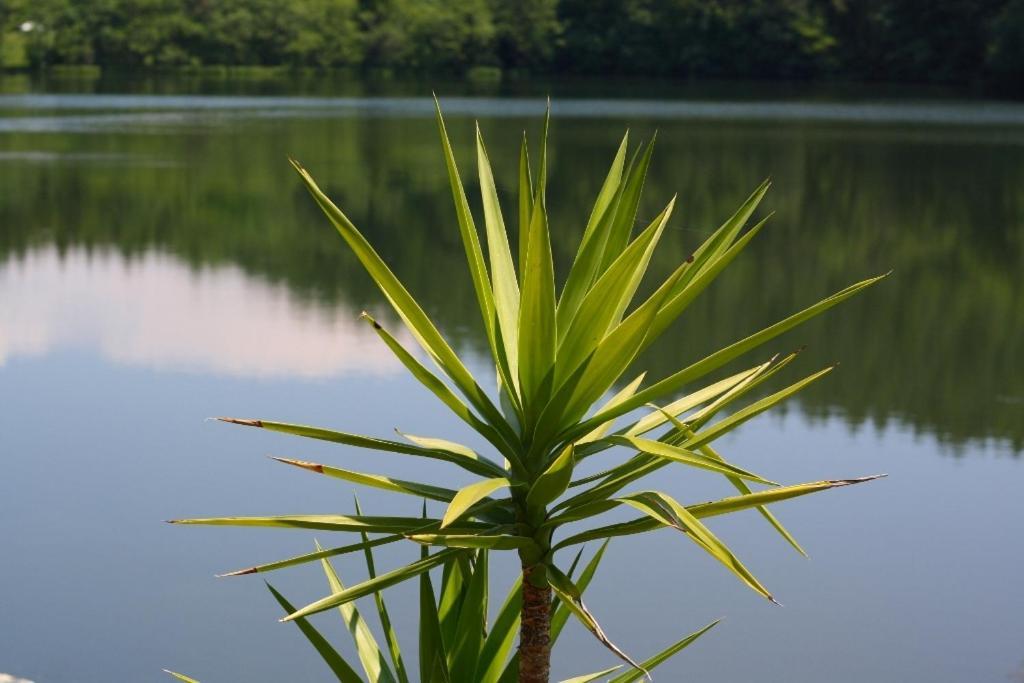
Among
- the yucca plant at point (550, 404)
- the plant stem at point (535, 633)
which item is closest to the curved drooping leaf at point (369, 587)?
the yucca plant at point (550, 404)

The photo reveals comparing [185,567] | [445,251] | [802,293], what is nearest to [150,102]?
[445,251]

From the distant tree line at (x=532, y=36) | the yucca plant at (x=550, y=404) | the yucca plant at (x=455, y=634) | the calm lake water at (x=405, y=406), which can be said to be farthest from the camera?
the distant tree line at (x=532, y=36)

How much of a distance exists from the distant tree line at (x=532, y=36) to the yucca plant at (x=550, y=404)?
1836 inches

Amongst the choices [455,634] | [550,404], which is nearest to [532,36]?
[455,634]

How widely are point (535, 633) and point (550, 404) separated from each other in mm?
286

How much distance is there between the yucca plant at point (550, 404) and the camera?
6.03 feet

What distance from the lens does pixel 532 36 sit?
188ft

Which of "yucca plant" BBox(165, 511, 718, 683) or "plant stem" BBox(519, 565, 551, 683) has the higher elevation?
"plant stem" BBox(519, 565, 551, 683)

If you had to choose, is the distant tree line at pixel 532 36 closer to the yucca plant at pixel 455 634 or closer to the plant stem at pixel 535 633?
the yucca plant at pixel 455 634

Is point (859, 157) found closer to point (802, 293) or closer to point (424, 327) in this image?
point (802, 293)

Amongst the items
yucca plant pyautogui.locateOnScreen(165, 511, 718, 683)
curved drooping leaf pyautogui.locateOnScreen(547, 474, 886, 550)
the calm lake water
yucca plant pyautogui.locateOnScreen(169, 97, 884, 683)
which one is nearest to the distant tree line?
the calm lake water

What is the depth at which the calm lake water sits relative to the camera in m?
4.90

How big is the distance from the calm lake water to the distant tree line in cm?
2889

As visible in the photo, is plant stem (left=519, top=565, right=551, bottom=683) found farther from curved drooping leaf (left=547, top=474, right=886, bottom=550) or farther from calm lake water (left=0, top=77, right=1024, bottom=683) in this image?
calm lake water (left=0, top=77, right=1024, bottom=683)
